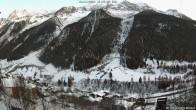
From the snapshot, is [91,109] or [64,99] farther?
[64,99]

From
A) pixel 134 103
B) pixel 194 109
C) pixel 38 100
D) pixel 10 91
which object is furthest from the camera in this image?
pixel 134 103

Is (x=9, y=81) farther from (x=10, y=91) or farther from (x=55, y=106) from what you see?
(x=55, y=106)

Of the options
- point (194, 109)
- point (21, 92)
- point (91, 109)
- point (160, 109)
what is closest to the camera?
point (160, 109)

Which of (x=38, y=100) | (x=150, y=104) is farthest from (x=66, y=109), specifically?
(x=150, y=104)

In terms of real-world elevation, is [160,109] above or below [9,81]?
above

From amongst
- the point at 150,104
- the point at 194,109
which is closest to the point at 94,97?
the point at 150,104

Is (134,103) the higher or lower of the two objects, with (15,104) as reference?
lower

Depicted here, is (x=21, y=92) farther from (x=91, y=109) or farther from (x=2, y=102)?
(x=91, y=109)

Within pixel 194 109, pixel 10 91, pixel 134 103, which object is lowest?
pixel 134 103

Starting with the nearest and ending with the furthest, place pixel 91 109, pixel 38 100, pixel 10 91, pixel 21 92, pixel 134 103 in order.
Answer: pixel 21 92 → pixel 91 109 → pixel 38 100 → pixel 10 91 → pixel 134 103
